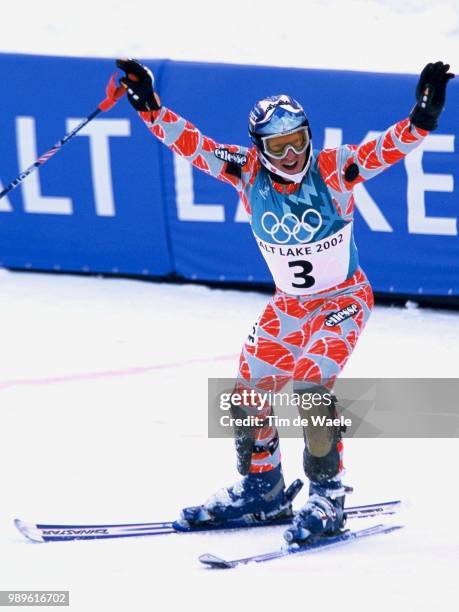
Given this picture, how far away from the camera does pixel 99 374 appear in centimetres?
848

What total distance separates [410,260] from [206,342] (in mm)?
1606

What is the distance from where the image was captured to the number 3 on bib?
576 centimetres

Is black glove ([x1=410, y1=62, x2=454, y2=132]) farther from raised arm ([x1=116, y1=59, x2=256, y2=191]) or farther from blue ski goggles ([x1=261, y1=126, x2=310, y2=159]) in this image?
raised arm ([x1=116, y1=59, x2=256, y2=191])

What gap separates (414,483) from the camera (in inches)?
257

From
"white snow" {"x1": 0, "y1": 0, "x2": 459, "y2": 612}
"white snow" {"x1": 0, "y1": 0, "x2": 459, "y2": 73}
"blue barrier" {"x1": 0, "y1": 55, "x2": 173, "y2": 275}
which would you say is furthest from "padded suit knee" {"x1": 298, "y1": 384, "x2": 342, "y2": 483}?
"white snow" {"x1": 0, "y1": 0, "x2": 459, "y2": 73}

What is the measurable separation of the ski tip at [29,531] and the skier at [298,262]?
25.0 inches

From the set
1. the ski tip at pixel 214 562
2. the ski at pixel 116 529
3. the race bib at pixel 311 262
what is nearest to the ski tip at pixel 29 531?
the ski at pixel 116 529

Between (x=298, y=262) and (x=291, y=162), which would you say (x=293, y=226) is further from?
(x=291, y=162)

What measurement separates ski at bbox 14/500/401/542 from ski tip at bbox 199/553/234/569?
0.59m

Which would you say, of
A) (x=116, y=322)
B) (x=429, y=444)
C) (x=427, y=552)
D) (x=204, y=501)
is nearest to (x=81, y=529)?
(x=204, y=501)

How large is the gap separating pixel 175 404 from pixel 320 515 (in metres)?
2.52

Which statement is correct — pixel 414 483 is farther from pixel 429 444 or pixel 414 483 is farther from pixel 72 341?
pixel 72 341

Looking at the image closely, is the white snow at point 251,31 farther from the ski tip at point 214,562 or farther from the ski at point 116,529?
the ski tip at point 214,562

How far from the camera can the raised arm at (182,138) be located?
19.1 feet
